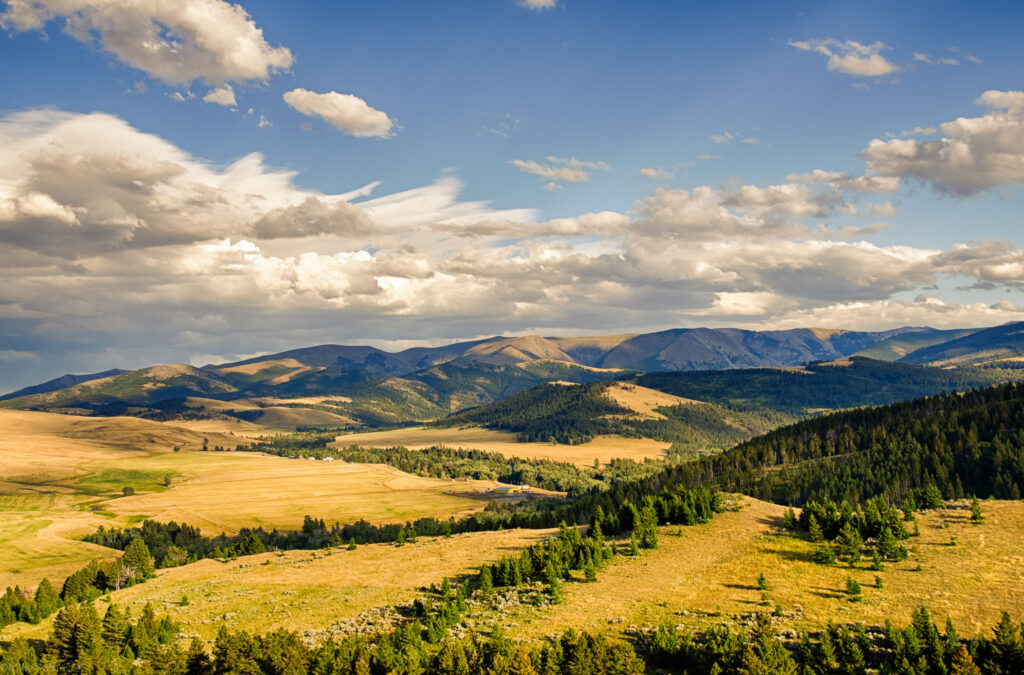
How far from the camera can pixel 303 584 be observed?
102250 mm

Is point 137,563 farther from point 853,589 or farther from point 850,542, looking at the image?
point 850,542

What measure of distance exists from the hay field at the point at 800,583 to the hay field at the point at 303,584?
979 inches

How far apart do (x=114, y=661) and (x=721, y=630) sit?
205ft

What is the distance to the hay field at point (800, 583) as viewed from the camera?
68625 mm

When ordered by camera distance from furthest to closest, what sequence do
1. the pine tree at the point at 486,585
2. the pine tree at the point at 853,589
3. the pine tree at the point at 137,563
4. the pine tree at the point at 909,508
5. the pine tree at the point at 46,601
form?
the pine tree at the point at 137,563 → the pine tree at the point at 46,601 → the pine tree at the point at 909,508 → the pine tree at the point at 486,585 → the pine tree at the point at 853,589

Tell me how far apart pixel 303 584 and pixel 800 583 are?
71.0 metres

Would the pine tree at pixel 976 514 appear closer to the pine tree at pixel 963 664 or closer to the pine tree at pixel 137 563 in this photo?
the pine tree at pixel 963 664

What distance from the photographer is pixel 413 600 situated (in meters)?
86.7

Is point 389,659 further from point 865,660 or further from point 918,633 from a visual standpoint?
point 918,633

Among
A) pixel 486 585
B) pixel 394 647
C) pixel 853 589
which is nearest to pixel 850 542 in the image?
pixel 853 589

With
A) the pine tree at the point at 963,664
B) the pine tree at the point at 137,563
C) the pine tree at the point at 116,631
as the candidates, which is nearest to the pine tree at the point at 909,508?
the pine tree at the point at 963,664

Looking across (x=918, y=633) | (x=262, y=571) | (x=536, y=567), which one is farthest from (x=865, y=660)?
(x=262, y=571)

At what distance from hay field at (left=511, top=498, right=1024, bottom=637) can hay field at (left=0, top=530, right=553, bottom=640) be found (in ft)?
81.6

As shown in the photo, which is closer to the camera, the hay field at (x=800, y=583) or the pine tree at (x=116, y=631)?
the hay field at (x=800, y=583)
